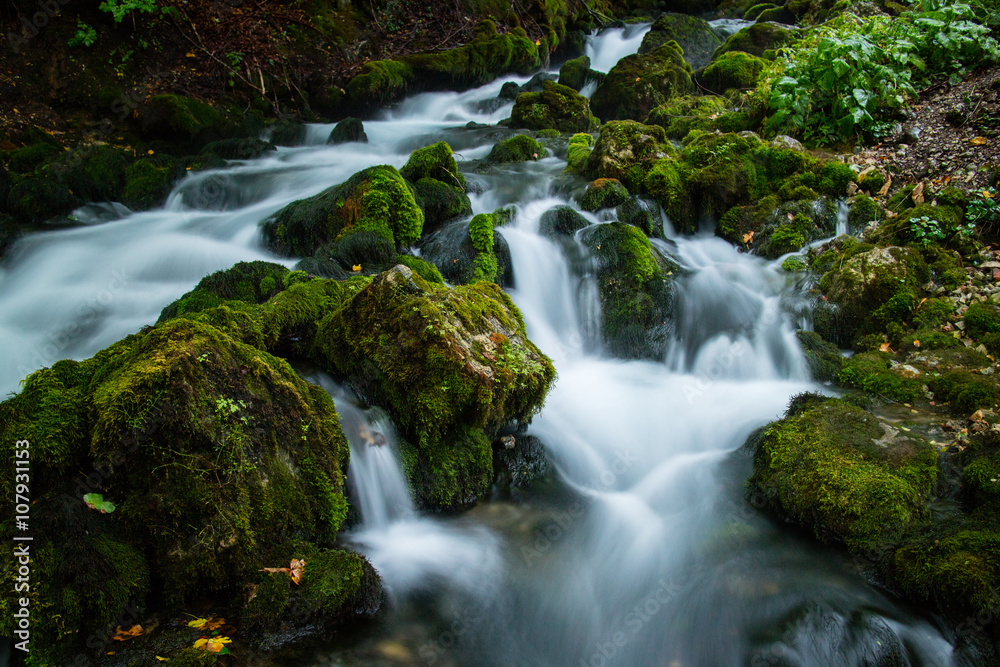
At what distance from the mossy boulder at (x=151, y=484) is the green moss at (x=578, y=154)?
7.75 m

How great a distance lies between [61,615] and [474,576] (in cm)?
238

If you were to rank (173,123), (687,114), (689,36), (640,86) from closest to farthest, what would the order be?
(173,123)
(687,114)
(640,86)
(689,36)

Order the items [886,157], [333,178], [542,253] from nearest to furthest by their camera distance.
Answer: [542,253] → [886,157] → [333,178]

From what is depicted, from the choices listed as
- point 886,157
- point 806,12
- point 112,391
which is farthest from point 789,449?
point 806,12

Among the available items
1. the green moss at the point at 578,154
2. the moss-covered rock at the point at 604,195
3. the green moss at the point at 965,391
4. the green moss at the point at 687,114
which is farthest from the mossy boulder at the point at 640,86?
the green moss at the point at 965,391

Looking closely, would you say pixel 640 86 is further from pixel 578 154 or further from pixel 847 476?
pixel 847 476

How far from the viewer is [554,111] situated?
1383 centimetres

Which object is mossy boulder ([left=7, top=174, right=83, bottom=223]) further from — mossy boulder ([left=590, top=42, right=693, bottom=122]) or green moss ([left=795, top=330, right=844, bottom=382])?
mossy boulder ([left=590, top=42, right=693, bottom=122])

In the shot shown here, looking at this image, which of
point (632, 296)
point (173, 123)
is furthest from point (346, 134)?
point (632, 296)

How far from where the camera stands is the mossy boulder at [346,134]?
1245 centimetres

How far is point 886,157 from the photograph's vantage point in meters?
8.99

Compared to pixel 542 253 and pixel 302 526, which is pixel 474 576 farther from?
pixel 542 253

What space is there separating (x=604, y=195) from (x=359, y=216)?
3.80 m

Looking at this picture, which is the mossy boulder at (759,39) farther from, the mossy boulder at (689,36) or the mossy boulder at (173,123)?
the mossy boulder at (173,123)
